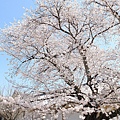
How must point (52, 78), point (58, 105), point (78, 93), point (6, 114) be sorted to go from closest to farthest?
point (58, 105) < point (78, 93) < point (52, 78) < point (6, 114)

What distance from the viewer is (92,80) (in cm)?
549

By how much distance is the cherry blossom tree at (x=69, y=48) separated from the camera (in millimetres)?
5363

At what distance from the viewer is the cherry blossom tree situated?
5363 millimetres

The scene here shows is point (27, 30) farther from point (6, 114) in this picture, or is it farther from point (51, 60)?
point (6, 114)

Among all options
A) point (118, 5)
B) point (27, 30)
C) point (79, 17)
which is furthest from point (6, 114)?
point (118, 5)

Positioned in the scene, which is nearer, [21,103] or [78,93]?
[21,103]

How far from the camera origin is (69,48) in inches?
249

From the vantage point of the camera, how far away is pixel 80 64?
6582 mm

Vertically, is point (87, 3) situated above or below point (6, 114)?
above

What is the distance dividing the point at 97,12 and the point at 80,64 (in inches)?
61.7

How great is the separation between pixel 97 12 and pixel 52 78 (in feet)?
7.38

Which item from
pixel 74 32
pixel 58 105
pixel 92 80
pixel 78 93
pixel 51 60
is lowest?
pixel 58 105

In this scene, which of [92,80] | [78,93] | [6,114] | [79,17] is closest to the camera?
[78,93]

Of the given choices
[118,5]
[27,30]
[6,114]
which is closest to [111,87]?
[118,5]
